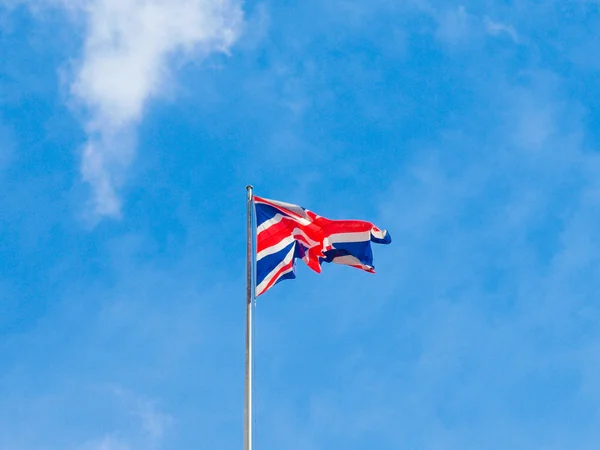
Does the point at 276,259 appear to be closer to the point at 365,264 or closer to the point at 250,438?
the point at 365,264

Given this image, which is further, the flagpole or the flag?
the flag

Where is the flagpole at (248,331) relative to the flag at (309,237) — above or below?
below

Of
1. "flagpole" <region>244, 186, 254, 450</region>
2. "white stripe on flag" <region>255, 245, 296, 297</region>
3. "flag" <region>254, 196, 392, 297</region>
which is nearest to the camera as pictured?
"flagpole" <region>244, 186, 254, 450</region>

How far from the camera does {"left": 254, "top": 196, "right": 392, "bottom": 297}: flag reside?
31953 millimetres

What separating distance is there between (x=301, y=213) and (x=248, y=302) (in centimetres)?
478

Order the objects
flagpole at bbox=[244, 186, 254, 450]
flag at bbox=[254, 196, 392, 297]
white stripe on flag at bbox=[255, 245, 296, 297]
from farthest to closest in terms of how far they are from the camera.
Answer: flag at bbox=[254, 196, 392, 297]
white stripe on flag at bbox=[255, 245, 296, 297]
flagpole at bbox=[244, 186, 254, 450]

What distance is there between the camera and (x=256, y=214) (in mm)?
32406

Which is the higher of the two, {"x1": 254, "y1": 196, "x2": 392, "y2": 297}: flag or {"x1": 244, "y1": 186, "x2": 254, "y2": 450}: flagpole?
{"x1": 254, "y1": 196, "x2": 392, "y2": 297}: flag

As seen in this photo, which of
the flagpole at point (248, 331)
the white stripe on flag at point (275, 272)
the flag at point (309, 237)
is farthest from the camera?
the flag at point (309, 237)

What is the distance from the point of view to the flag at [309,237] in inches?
1258

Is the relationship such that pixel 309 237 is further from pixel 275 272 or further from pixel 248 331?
pixel 248 331

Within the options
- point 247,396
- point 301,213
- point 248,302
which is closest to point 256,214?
point 301,213

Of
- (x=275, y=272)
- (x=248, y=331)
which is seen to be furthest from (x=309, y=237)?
(x=248, y=331)

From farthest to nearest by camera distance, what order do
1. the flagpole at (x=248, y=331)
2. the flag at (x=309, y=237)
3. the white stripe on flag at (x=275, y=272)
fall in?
the flag at (x=309, y=237) < the white stripe on flag at (x=275, y=272) < the flagpole at (x=248, y=331)
